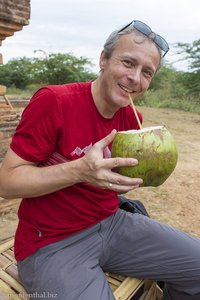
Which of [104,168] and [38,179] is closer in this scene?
[104,168]

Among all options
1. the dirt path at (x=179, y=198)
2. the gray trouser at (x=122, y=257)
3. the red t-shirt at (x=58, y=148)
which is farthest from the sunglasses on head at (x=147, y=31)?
the dirt path at (x=179, y=198)

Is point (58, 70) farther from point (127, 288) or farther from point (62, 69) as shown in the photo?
point (127, 288)

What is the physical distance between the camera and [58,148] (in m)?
1.57

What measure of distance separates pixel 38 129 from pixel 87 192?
0.38 m

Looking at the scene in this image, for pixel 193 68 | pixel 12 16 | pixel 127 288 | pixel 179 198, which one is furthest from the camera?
pixel 193 68

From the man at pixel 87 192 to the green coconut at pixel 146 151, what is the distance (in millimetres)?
54

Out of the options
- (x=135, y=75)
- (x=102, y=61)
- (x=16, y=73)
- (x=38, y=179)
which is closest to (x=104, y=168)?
Answer: (x=38, y=179)

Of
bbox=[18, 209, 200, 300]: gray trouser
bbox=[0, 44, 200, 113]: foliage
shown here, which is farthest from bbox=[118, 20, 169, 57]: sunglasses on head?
bbox=[0, 44, 200, 113]: foliage

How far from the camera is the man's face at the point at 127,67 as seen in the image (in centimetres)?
159

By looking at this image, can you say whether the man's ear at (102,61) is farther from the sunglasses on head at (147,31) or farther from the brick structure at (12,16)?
the brick structure at (12,16)

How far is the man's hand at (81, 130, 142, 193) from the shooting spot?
1279 mm

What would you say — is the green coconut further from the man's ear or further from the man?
the man's ear

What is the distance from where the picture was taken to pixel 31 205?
1.61 m

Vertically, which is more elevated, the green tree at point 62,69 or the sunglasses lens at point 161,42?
the sunglasses lens at point 161,42
